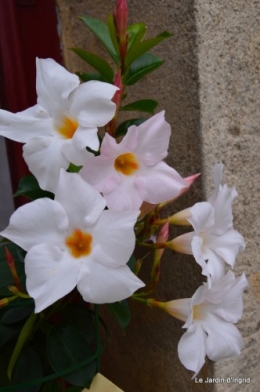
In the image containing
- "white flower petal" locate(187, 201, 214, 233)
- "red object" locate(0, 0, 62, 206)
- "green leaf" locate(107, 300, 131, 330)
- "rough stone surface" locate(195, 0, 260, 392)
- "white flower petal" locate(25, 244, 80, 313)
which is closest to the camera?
"white flower petal" locate(25, 244, 80, 313)

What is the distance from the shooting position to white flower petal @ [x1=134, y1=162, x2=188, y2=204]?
0.59 metres

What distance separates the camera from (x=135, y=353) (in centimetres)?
112

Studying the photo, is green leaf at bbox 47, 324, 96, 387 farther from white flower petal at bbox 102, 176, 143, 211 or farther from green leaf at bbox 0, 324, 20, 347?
white flower petal at bbox 102, 176, 143, 211

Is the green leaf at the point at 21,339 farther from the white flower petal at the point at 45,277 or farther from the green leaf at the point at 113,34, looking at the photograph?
the green leaf at the point at 113,34

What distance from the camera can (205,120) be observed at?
0.86 metres

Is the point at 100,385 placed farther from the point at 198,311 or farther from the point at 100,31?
the point at 100,31

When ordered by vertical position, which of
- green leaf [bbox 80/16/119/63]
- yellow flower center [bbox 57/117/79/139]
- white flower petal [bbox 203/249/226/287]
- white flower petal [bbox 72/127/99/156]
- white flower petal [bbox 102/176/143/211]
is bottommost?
white flower petal [bbox 203/249/226/287]

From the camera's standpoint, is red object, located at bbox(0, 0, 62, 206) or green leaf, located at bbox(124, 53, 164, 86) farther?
red object, located at bbox(0, 0, 62, 206)

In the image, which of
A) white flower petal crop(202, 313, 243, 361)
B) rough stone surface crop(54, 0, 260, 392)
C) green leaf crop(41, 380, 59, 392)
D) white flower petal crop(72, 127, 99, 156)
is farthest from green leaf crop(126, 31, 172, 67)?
green leaf crop(41, 380, 59, 392)

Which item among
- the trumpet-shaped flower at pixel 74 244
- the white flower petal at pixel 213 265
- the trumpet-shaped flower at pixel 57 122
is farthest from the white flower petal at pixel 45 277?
the white flower petal at pixel 213 265

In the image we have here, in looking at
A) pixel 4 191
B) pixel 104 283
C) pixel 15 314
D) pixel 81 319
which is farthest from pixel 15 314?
pixel 4 191

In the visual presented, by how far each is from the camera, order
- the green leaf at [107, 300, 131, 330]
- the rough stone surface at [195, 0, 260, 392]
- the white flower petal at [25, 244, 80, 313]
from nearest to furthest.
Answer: the white flower petal at [25, 244, 80, 313], the green leaf at [107, 300, 131, 330], the rough stone surface at [195, 0, 260, 392]

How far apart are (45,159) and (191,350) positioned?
0.35m

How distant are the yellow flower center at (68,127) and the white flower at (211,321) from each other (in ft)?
0.97
